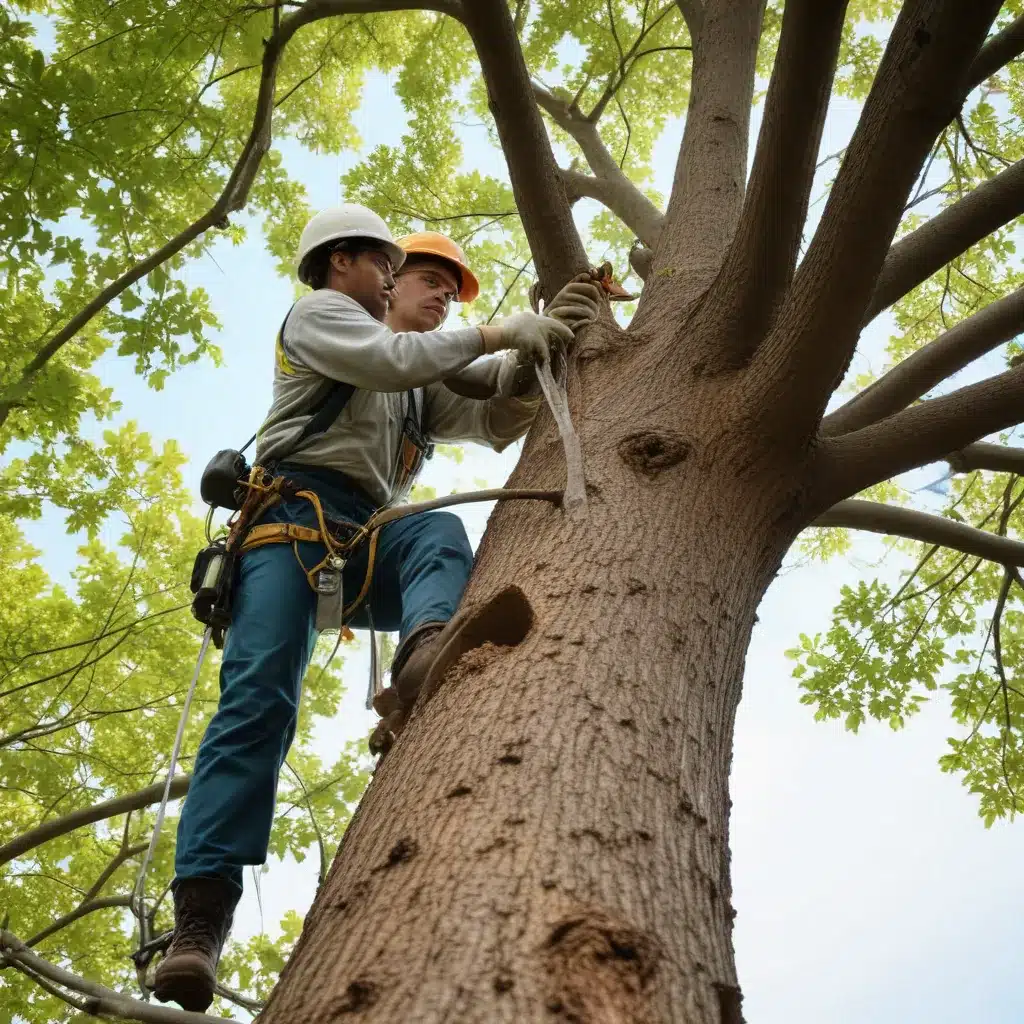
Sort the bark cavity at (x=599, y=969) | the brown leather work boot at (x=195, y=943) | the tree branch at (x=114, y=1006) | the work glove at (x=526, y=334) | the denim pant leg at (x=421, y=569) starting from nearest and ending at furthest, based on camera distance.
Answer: the bark cavity at (x=599, y=969)
the tree branch at (x=114, y=1006)
the brown leather work boot at (x=195, y=943)
the denim pant leg at (x=421, y=569)
the work glove at (x=526, y=334)

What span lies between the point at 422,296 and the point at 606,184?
179 centimetres

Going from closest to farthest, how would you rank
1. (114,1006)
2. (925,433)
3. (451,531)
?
(114,1006) → (925,433) → (451,531)

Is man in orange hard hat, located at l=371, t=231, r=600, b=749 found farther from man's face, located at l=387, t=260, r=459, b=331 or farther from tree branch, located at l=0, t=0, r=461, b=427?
tree branch, located at l=0, t=0, r=461, b=427

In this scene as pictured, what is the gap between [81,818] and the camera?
12.4 ft

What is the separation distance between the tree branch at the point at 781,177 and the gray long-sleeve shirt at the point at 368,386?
0.72 meters

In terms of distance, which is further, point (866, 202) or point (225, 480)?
point (225, 480)

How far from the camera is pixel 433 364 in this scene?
2488 millimetres

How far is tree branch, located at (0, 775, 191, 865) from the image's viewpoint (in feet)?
12.3

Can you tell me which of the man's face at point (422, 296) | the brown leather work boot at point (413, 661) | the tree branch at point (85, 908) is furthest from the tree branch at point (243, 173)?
the brown leather work boot at point (413, 661)

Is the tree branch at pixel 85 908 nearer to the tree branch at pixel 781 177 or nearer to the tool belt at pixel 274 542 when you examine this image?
the tool belt at pixel 274 542

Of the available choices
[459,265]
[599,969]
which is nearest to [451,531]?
[459,265]

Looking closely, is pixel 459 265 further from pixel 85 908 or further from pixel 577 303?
pixel 85 908

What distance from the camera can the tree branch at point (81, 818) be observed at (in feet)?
12.3

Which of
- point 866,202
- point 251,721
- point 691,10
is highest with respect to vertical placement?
point 691,10
